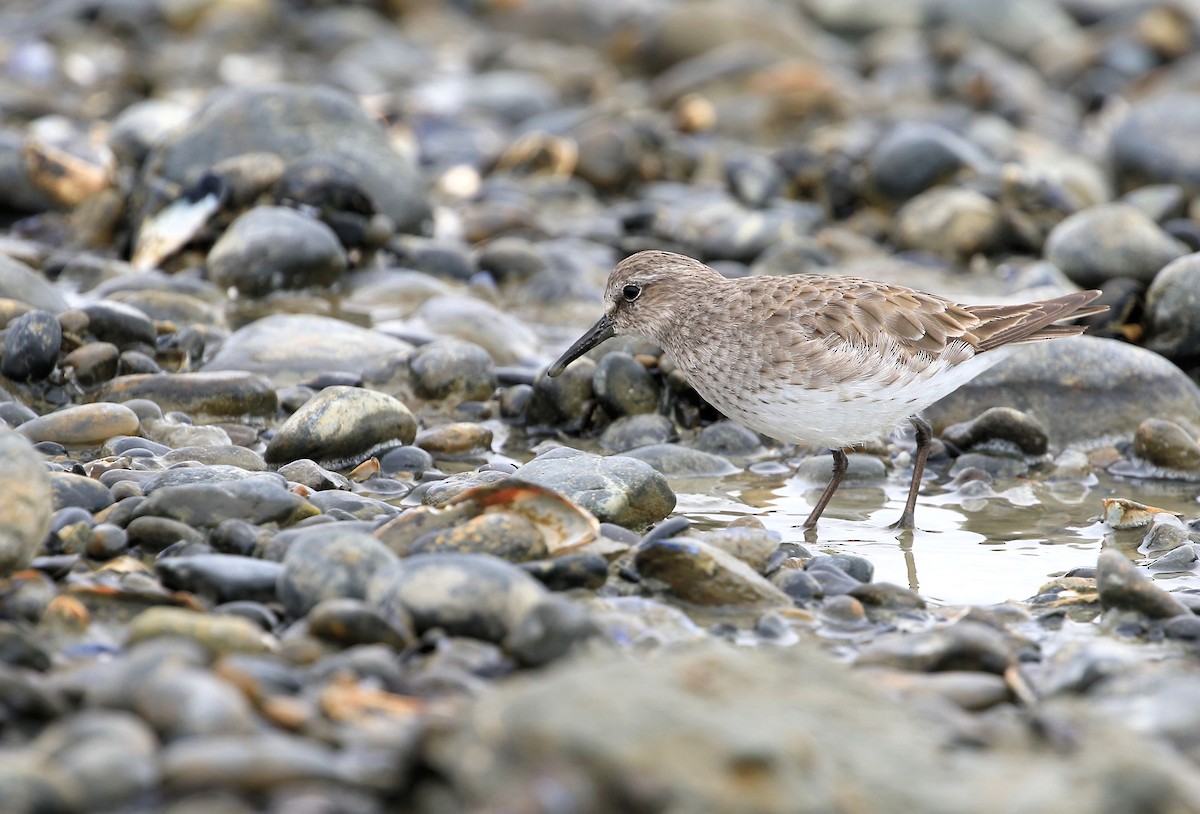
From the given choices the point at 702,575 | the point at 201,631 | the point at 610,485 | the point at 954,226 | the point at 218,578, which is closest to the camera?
the point at 201,631

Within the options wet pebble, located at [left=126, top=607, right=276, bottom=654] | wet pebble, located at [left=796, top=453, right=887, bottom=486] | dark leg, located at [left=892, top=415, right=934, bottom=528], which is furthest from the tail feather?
wet pebble, located at [left=126, top=607, right=276, bottom=654]

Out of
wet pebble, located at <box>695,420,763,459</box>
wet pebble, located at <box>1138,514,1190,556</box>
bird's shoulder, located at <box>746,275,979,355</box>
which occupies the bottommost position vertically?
wet pebble, located at <box>695,420,763,459</box>

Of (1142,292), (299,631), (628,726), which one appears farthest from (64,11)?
(628,726)

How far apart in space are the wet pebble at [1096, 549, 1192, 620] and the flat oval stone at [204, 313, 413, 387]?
4.70 metres

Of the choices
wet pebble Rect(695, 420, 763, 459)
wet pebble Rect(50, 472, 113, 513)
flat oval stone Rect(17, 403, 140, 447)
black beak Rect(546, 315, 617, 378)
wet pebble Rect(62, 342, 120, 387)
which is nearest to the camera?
wet pebble Rect(50, 472, 113, 513)

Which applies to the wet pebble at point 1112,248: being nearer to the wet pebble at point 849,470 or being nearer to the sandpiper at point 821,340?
the sandpiper at point 821,340

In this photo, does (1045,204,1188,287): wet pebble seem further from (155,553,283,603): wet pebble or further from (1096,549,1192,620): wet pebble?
(155,553,283,603): wet pebble

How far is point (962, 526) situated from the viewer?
7023 mm

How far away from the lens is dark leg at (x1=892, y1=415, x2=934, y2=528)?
22.8 feet

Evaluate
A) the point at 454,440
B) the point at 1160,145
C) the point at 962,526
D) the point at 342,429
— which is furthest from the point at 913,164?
the point at 342,429

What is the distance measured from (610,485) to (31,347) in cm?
355

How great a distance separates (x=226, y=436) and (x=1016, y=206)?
8.30 m

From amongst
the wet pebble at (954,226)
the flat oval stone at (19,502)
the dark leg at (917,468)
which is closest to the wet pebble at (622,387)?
the dark leg at (917,468)

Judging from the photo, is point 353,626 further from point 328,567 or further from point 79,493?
point 79,493
